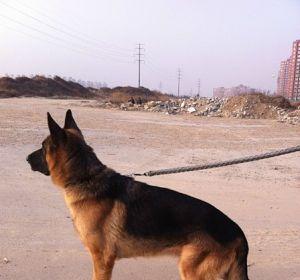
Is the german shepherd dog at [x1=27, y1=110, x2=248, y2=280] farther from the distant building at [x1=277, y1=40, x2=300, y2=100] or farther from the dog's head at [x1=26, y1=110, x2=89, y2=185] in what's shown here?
the distant building at [x1=277, y1=40, x2=300, y2=100]

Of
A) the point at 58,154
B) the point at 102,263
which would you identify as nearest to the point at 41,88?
the point at 58,154

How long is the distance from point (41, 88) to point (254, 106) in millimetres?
54643

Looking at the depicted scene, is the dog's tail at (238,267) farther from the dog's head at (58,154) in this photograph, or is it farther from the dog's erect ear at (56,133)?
the dog's erect ear at (56,133)

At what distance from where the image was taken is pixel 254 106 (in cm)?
4328

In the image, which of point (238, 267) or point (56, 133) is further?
point (56, 133)

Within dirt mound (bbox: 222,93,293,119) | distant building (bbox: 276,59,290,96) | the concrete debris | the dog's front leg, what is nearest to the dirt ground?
the dog's front leg

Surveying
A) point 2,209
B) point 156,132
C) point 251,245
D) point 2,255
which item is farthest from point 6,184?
point 156,132

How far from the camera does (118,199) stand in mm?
4691

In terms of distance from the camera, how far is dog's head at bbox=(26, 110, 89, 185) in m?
4.64

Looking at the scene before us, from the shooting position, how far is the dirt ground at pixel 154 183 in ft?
19.8

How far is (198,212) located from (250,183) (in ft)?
24.9

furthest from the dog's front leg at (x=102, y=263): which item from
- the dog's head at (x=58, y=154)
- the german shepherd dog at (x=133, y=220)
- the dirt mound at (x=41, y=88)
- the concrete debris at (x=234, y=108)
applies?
the dirt mound at (x=41, y=88)

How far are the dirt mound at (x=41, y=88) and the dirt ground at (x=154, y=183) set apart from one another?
5919 cm

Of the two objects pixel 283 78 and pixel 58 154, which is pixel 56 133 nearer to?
pixel 58 154
